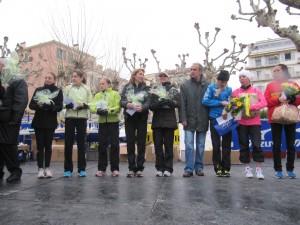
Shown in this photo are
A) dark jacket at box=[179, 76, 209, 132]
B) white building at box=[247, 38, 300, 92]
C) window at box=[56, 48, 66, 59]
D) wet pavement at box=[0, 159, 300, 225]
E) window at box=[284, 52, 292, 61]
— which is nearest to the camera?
wet pavement at box=[0, 159, 300, 225]

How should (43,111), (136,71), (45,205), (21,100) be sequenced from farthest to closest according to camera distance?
(136,71), (43,111), (21,100), (45,205)

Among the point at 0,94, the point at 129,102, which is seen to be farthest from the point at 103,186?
the point at 0,94

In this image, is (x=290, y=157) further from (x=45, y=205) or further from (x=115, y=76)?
(x=115, y=76)

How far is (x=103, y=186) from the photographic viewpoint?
159 inches

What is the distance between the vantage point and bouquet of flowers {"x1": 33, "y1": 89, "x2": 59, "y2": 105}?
4.88m

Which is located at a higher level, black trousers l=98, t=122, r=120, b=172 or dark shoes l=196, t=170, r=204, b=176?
black trousers l=98, t=122, r=120, b=172

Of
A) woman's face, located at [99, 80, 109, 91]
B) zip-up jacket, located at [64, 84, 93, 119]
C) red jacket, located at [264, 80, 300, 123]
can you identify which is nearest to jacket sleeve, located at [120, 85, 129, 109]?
woman's face, located at [99, 80, 109, 91]

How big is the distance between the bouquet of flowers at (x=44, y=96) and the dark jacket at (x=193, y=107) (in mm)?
2281

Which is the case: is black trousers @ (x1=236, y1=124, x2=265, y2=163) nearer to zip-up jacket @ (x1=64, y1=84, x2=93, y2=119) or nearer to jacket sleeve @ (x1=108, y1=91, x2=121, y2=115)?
jacket sleeve @ (x1=108, y1=91, x2=121, y2=115)

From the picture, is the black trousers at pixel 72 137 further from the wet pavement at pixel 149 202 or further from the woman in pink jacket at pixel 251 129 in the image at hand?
the woman in pink jacket at pixel 251 129

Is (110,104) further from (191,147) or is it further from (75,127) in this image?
(191,147)

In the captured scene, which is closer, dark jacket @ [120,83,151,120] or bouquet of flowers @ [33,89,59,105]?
bouquet of flowers @ [33,89,59,105]

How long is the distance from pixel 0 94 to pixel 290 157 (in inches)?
197

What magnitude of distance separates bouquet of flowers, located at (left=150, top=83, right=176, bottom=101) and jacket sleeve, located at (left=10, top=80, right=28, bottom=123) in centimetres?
211
